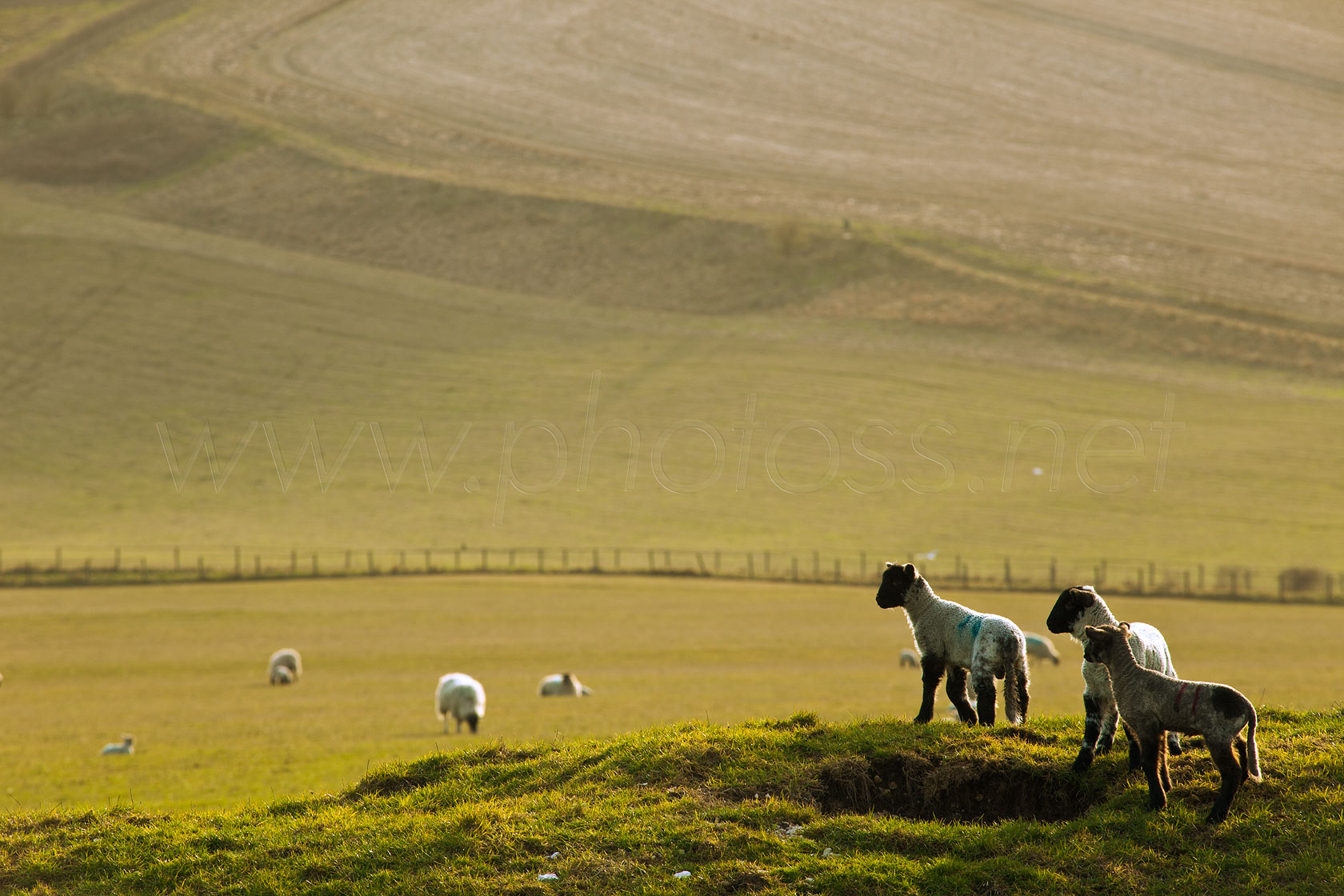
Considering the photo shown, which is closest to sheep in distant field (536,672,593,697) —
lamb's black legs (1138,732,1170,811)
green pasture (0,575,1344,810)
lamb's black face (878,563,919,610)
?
green pasture (0,575,1344,810)

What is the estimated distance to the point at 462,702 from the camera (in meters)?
27.7

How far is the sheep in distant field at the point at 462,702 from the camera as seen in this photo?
27547 millimetres

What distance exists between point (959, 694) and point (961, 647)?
0.66 metres

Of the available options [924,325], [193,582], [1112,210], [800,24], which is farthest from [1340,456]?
[800,24]

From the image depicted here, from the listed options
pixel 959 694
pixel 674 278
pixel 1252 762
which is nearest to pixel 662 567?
pixel 674 278

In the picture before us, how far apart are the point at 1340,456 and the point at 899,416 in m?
23.8

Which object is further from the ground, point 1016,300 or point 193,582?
point 1016,300

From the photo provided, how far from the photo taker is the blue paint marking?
11.6 meters

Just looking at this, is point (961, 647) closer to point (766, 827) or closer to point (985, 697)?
point (985, 697)

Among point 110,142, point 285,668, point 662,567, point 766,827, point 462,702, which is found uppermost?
A: point 110,142

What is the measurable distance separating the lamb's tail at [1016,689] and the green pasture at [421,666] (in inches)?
425

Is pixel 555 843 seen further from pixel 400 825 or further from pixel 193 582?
pixel 193 582

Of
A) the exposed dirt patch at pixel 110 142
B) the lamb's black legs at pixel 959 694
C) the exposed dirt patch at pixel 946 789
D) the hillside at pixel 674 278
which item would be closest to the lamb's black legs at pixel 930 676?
the lamb's black legs at pixel 959 694

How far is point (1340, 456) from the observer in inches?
2611
